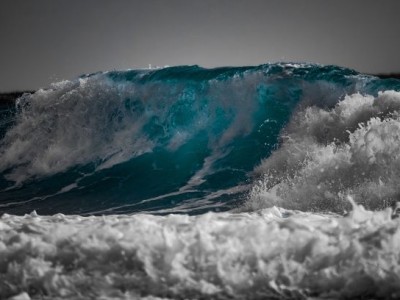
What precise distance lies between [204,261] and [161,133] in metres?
6.95

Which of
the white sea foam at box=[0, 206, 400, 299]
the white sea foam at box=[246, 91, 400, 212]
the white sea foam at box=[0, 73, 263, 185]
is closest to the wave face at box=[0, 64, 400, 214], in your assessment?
the white sea foam at box=[0, 73, 263, 185]

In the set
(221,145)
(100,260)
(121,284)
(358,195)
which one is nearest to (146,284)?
(121,284)

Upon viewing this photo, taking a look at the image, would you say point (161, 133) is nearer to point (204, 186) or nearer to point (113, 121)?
point (113, 121)

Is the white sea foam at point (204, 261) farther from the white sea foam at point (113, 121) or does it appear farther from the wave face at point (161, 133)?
the white sea foam at point (113, 121)

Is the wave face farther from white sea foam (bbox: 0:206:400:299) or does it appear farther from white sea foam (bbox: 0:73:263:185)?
white sea foam (bbox: 0:206:400:299)

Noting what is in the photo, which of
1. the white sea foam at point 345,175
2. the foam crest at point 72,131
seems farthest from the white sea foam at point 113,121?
the white sea foam at point 345,175

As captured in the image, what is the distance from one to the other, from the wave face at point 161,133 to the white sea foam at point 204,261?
335 centimetres

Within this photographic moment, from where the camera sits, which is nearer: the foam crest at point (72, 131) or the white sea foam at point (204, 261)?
the white sea foam at point (204, 261)

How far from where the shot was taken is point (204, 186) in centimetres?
637

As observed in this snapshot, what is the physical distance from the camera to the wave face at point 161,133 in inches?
247

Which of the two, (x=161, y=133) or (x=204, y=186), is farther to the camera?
(x=161, y=133)

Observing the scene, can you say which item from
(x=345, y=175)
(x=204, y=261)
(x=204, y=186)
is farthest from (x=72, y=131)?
(x=204, y=261)

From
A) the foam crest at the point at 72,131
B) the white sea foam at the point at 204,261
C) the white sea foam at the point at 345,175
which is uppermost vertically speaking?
the foam crest at the point at 72,131

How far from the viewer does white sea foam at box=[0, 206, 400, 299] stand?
165 cm
